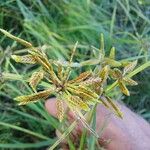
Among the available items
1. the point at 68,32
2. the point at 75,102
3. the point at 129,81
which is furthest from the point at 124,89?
the point at 68,32

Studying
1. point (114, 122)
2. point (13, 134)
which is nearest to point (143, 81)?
point (114, 122)

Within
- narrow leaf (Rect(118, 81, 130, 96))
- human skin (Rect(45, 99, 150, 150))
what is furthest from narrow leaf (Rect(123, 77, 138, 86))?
human skin (Rect(45, 99, 150, 150))

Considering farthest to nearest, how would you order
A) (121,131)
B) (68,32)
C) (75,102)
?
(68,32), (121,131), (75,102)

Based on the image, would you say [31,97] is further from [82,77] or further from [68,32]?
[68,32]

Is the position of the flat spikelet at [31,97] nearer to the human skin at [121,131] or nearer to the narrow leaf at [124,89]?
the narrow leaf at [124,89]

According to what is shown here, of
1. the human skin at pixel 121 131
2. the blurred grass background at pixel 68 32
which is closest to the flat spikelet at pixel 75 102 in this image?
the human skin at pixel 121 131
